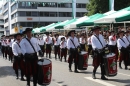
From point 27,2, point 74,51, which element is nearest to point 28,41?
point 74,51

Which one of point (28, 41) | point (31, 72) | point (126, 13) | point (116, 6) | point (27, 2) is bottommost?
point (31, 72)

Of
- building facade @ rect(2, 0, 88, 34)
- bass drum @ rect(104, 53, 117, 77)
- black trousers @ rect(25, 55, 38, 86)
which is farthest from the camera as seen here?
building facade @ rect(2, 0, 88, 34)

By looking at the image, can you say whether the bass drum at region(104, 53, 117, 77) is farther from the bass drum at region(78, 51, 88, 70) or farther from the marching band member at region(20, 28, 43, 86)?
the marching band member at region(20, 28, 43, 86)

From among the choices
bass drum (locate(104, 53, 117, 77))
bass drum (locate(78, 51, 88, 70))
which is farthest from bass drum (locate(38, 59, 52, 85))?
bass drum (locate(78, 51, 88, 70))

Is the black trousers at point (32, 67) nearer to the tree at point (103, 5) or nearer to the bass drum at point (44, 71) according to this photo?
Answer: the bass drum at point (44, 71)

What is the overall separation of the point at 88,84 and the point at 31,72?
2.03 meters

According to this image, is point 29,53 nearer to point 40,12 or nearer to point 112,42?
point 112,42

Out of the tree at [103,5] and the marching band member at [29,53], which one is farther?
the tree at [103,5]

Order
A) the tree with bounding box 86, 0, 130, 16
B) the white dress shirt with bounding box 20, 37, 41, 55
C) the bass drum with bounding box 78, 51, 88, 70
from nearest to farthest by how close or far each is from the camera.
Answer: the white dress shirt with bounding box 20, 37, 41, 55 → the bass drum with bounding box 78, 51, 88, 70 → the tree with bounding box 86, 0, 130, 16

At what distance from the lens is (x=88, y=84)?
8.65m

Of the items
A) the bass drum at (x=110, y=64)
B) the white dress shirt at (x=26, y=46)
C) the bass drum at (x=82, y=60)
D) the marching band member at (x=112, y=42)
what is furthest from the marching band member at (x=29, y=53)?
the marching band member at (x=112, y=42)

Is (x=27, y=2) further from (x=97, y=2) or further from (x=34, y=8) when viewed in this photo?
(x=97, y=2)

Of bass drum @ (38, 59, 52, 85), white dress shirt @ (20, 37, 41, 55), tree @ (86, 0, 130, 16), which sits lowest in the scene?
bass drum @ (38, 59, 52, 85)

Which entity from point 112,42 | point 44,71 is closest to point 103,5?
point 112,42
